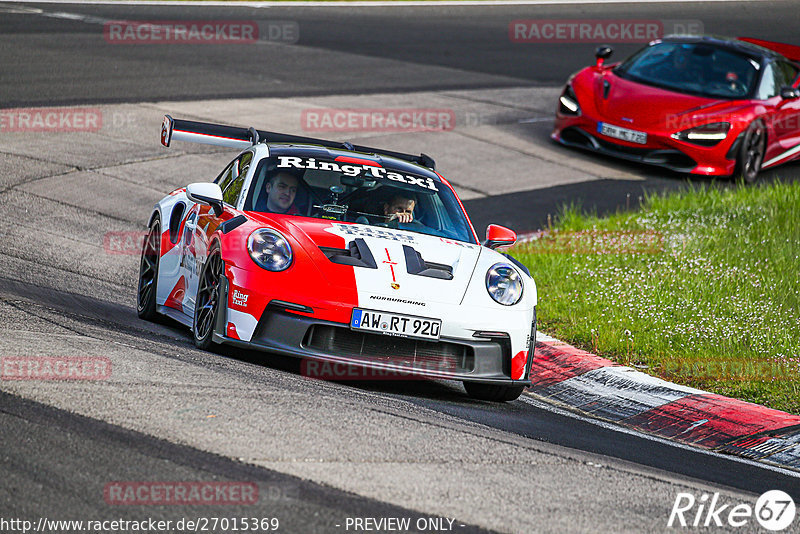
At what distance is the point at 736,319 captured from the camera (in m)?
8.66

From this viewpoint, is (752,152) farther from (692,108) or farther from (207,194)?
(207,194)

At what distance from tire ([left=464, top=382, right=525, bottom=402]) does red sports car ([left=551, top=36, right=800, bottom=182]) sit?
28.7 feet

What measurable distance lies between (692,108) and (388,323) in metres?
9.90

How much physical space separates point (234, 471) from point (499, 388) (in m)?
2.83

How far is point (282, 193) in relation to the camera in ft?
25.2

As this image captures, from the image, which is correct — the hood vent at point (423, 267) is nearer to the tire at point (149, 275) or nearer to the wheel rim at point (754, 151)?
the tire at point (149, 275)

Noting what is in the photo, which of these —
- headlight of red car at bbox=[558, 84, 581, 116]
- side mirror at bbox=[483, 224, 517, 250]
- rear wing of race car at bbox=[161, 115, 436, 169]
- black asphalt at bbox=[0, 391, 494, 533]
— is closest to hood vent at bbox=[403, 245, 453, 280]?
side mirror at bbox=[483, 224, 517, 250]

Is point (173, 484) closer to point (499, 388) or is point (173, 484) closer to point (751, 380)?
point (499, 388)

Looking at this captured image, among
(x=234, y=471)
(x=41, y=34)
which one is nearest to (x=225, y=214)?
(x=234, y=471)

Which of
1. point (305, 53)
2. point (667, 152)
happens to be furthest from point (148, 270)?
point (305, 53)

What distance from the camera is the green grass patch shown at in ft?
25.9

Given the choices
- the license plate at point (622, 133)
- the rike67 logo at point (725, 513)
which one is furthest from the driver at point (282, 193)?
the license plate at point (622, 133)

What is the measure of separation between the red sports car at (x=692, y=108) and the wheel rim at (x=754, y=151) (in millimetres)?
13

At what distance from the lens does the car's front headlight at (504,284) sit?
6953 mm
